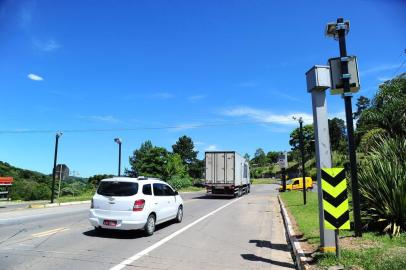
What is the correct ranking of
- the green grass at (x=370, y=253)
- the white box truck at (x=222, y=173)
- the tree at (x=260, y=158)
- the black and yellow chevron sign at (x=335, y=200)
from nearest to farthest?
the green grass at (x=370, y=253) < the black and yellow chevron sign at (x=335, y=200) < the white box truck at (x=222, y=173) < the tree at (x=260, y=158)

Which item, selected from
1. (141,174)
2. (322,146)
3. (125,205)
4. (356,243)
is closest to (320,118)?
(322,146)

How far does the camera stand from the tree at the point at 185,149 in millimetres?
127438

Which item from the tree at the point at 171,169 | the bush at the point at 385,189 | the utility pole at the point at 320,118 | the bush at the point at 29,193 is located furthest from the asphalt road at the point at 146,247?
the tree at the point at 171,169

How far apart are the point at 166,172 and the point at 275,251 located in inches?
2469

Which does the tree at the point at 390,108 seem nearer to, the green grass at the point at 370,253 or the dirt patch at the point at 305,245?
the dirt patch at the point at 305,245

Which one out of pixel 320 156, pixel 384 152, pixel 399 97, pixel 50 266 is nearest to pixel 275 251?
pixel 320 156

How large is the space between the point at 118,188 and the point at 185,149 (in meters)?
116

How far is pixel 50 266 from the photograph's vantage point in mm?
7922

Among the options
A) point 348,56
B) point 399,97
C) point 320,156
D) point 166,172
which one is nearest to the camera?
point 320,156

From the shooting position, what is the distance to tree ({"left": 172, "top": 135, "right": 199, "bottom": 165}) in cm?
12744

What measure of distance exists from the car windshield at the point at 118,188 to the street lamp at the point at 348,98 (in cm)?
605

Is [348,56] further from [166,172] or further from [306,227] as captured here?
[166,172]

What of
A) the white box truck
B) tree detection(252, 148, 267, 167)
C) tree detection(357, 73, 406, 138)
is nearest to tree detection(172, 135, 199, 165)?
tree detection(252, 148, 267, 167)

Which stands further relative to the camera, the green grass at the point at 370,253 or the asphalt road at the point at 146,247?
the asphalt road at the point at 146,247
